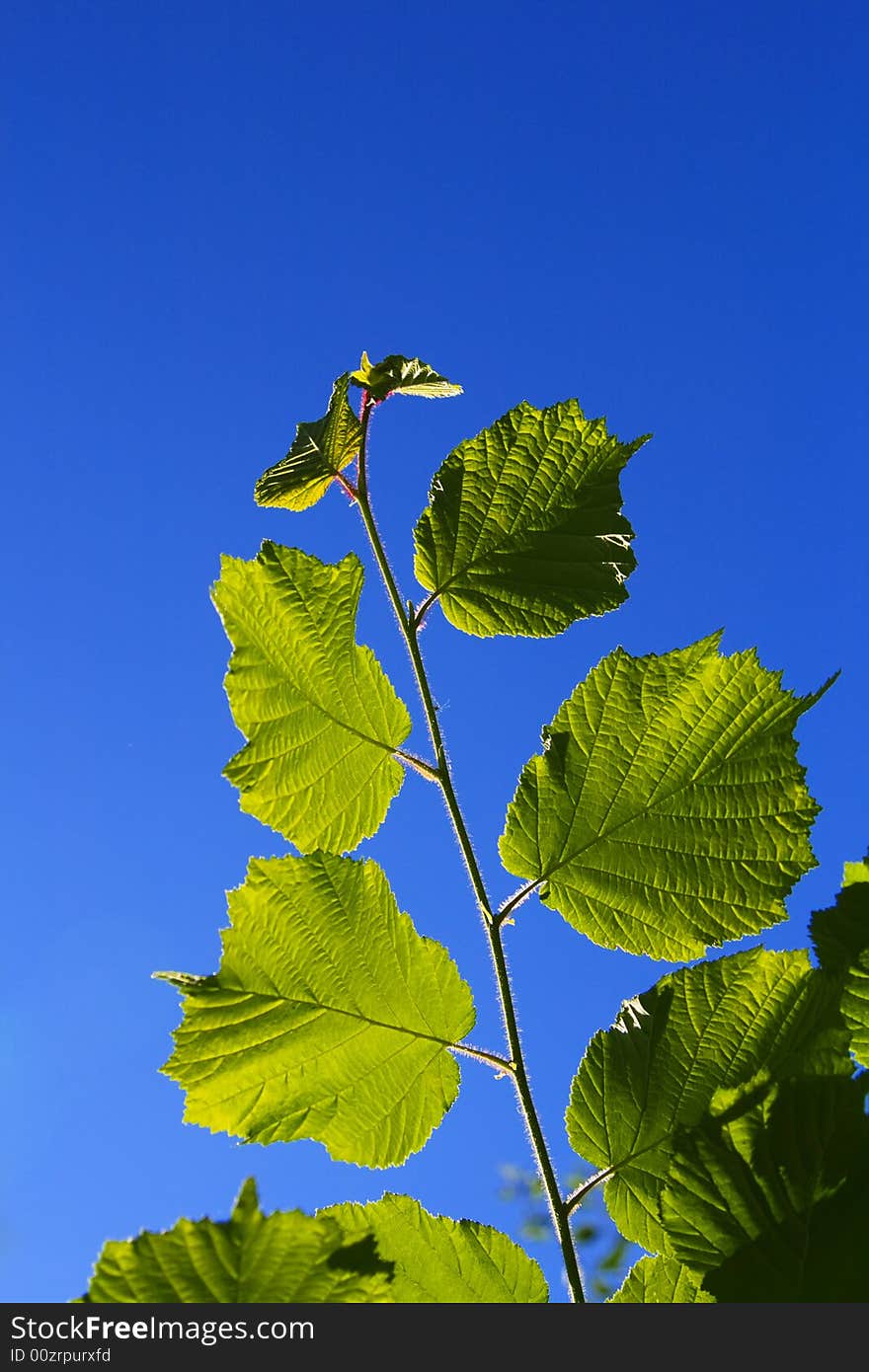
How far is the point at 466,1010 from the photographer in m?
1.17

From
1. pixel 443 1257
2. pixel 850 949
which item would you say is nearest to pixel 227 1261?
pixel 443 1257

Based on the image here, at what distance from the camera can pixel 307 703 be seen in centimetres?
128

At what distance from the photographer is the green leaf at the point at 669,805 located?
1154 millimetres

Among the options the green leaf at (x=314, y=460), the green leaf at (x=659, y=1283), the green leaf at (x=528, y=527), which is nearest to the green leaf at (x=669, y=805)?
the green leaf at (x=528, y=527)

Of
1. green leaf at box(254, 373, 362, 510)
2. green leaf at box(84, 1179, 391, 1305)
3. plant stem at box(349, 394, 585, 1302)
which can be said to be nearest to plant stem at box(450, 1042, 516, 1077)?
plant stem at box(349, 394, 585, 1302)

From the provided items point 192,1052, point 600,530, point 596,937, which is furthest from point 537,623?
point 192,1052

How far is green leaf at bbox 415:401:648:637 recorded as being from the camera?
136 cm

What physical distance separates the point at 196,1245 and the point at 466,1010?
448mm

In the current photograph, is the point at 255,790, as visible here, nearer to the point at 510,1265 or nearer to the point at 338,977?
the point at 338,977

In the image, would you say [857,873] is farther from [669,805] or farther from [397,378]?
[397,378]

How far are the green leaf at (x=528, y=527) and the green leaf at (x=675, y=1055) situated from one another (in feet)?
1.51

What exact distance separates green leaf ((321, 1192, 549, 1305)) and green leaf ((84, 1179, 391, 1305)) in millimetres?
303

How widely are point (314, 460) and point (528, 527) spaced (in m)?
0.27

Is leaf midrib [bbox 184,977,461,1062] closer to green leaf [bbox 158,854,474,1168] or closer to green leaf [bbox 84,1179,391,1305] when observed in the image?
green leaf [bbox 158,854,474,1168]
